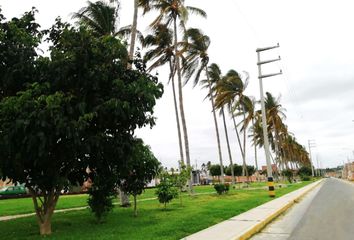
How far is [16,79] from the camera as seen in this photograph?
12.1 meters

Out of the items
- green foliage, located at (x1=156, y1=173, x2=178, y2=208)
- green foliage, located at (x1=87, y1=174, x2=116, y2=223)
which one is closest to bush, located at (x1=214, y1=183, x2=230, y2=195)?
green foliage, located at (x1=156, y1=173, x2=178, y2=208)

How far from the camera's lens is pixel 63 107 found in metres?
11.0

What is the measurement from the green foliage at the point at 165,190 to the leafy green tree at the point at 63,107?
599cm

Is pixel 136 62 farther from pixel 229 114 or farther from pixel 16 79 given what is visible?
pixel 229 114

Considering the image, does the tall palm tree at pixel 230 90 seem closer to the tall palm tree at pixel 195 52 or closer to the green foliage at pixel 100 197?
the tall palm tree at pixel 195 52

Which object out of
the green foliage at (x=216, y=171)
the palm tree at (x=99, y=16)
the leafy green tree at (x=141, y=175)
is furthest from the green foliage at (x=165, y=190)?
the green foliage at (x=216, y=171)

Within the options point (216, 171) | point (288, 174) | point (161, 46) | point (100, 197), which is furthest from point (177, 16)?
point (216, 171)

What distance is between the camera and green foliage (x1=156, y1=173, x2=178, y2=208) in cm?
1906

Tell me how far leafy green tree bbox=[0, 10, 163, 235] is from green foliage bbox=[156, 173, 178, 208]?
5988 mm

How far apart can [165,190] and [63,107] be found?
9249mm

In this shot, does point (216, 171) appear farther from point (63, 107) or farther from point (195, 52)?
point (63, 107)

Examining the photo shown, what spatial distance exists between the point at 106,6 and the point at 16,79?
543 inches

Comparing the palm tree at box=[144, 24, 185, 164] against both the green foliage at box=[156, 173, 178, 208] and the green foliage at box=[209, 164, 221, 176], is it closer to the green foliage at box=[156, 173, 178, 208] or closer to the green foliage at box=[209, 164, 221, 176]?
the green foliage at box=[156, 173, 178, 208]

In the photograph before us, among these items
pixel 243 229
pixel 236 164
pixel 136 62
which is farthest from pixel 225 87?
pixel 236 164
